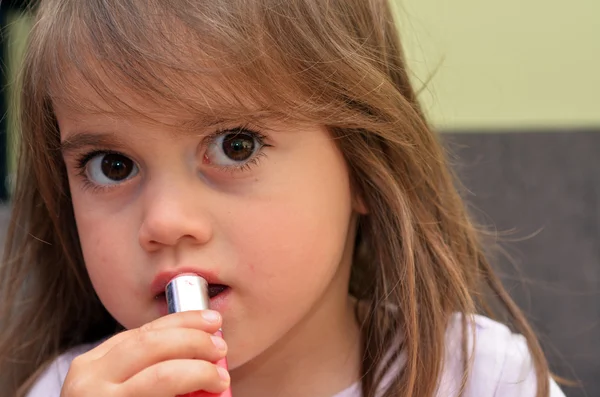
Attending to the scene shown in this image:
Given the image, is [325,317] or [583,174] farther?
[583,174]

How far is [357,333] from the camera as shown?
731mm

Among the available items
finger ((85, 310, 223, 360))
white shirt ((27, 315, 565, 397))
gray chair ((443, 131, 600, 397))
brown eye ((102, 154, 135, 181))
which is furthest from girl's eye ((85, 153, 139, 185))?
gray chair ((443, 131, 600, 397))

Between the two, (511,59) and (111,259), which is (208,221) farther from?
(511,59)

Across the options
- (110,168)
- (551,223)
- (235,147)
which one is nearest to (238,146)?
(235,147)

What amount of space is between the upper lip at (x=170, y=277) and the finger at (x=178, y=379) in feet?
0.26

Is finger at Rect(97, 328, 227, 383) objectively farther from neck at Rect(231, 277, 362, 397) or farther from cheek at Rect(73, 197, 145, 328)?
neck at Rect(231, 277, 362, 397)

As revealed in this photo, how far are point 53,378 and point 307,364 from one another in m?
0.25

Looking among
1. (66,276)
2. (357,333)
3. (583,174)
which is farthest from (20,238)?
(583,174)

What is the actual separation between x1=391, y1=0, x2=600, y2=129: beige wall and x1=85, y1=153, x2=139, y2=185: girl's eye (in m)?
0.51

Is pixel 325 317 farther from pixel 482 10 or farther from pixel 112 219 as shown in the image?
pixel 482 10

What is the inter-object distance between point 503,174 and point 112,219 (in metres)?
0.55

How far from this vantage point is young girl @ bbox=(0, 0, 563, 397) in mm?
531

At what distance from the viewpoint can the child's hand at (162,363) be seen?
0.47m

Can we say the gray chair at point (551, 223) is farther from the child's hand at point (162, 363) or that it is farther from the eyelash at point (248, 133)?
the child's hand at point (162, 363)
